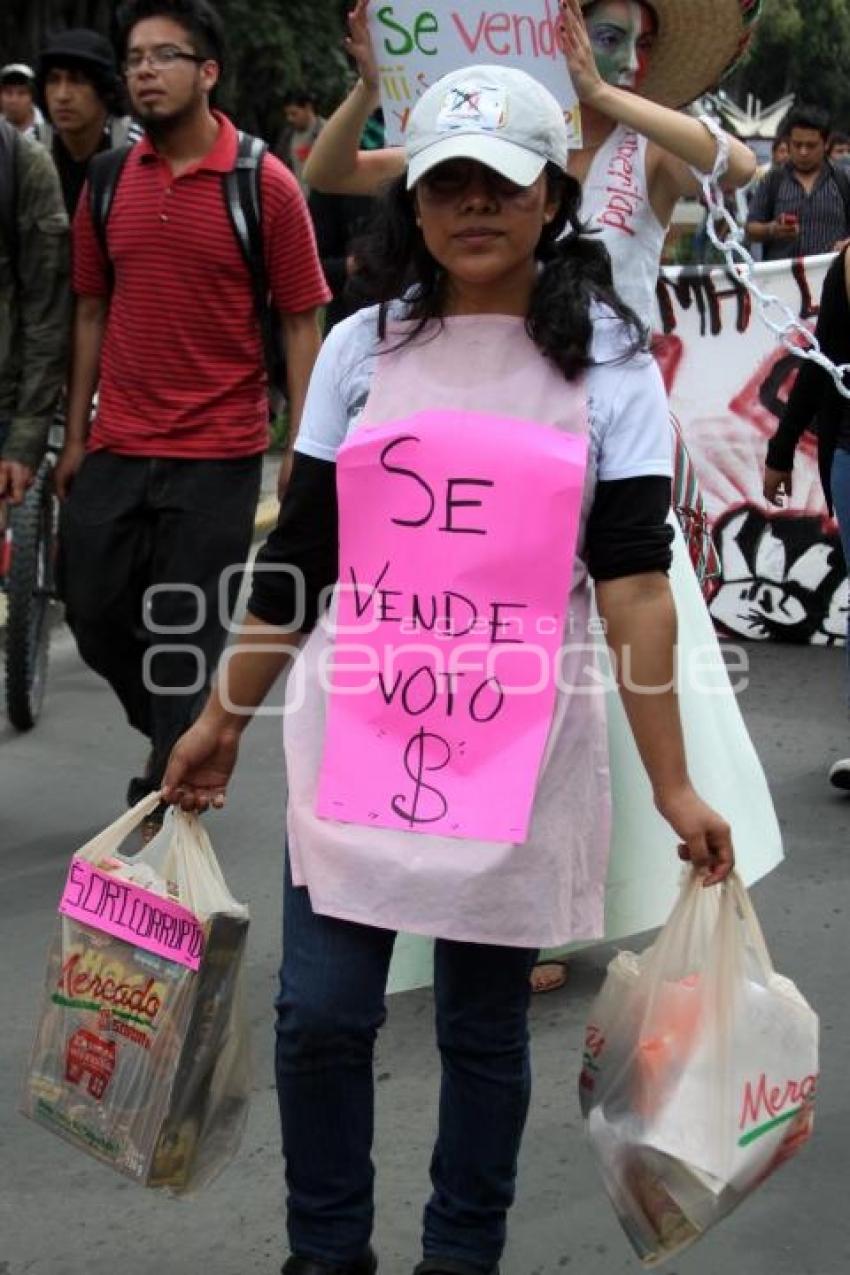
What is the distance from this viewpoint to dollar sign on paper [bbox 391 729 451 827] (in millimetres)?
2863

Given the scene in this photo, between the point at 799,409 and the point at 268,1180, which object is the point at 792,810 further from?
the point at 268,1180

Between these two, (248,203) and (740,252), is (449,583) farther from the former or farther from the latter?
(740,252)

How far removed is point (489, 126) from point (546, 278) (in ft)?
0.73

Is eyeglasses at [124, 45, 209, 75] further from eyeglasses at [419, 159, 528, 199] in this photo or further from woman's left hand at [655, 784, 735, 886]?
woman's left hand at [655, 784, 735, 886]

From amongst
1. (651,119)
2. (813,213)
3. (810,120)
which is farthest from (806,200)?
(651,119)

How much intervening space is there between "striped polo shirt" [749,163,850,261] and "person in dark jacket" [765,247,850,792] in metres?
6.48

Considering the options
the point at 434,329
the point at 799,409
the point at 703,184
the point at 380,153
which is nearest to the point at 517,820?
the point at 434,329

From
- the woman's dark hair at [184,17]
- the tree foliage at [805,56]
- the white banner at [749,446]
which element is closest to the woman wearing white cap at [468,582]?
the woman's dark hair at [184,17]

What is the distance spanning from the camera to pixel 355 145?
4359 millimetres

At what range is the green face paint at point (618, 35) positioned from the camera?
162 inches

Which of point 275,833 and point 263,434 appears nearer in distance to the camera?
point 263,434

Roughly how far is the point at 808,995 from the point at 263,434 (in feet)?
6.36

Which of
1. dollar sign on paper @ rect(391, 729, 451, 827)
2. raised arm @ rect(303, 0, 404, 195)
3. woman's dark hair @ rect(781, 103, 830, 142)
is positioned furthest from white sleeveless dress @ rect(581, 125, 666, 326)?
woman's dark hair @ rect(781, 103, 830, 142)

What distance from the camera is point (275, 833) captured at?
5.82m
